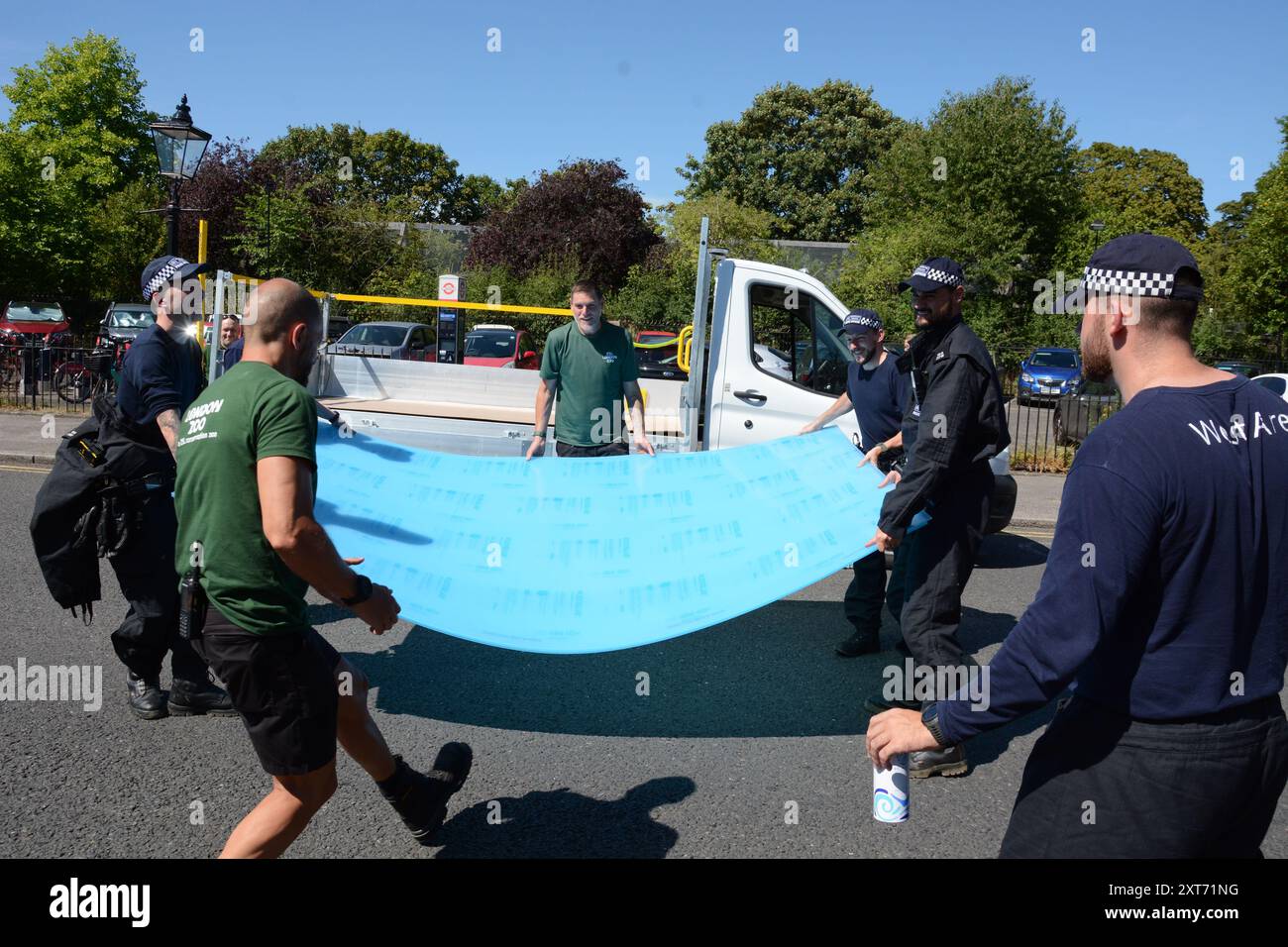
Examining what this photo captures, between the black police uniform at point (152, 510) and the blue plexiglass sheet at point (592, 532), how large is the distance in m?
0.86

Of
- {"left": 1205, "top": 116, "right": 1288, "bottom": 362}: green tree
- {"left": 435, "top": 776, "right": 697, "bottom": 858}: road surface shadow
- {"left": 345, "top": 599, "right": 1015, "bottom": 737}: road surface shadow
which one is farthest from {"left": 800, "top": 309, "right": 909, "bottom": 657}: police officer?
{"left": 1205, "top": 116, "right": 1288, "bottom": 362}: green tree

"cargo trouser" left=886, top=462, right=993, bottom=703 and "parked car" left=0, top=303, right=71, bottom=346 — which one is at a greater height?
"parked car" left=0, top=303, right=71, bottom=346

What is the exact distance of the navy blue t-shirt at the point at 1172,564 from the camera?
1903mm

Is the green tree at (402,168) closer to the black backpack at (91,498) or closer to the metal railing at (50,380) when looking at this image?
the metal railing at (50,380)

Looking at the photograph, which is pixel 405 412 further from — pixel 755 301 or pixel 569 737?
pixel 569 737

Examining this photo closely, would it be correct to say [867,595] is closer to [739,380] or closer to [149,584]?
[739,380]

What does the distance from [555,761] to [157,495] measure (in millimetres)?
2314

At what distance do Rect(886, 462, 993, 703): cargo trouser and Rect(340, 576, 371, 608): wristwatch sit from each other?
8.82 feet

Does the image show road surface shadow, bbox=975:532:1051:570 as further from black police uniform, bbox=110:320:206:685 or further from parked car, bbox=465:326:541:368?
parked car, bbox=465:326:541:368

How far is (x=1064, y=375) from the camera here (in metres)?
25.0

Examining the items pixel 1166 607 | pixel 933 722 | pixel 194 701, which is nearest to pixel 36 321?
pixel 194 701

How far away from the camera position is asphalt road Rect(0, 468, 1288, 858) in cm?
383
